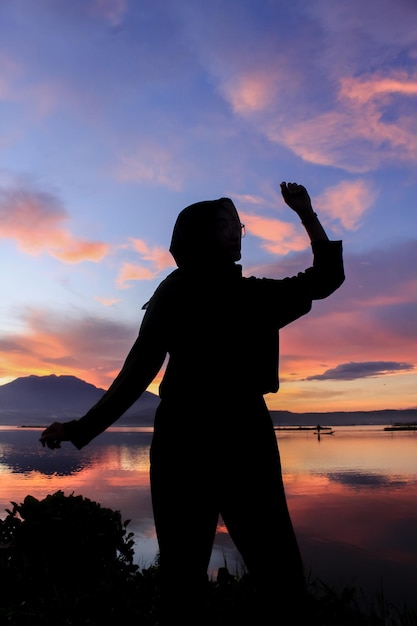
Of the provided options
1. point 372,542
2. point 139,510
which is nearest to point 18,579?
point 372,542

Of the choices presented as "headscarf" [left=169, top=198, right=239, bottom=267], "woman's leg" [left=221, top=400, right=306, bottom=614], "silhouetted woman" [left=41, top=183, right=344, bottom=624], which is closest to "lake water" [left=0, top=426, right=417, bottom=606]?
"woman's leg" [left=221, top=400, right=306, bottom=614]

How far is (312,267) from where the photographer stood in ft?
9.68

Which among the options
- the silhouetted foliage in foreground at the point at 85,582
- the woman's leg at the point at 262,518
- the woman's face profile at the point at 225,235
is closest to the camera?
the woman's leg at the point at 262,518

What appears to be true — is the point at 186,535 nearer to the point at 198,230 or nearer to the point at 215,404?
the point at 215,404

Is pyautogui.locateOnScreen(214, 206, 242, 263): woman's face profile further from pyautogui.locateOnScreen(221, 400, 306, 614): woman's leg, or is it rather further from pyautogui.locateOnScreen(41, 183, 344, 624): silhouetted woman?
pyautogui.locateOnScreen(221, 400, 306, 614): woman's leg

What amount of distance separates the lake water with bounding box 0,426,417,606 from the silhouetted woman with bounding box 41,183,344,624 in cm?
17

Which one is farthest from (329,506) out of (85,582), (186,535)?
(186,535)

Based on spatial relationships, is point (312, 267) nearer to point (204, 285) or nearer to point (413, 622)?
point (204, 285)

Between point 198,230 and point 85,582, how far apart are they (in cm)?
577

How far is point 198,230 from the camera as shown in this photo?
9.84 ft

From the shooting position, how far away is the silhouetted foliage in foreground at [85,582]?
19.3ft

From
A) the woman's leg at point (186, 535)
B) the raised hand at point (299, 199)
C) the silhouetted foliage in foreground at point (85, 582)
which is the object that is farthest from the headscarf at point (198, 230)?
the silhouetted foliage in foreground at point (85, 582)

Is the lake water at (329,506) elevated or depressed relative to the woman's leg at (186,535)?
depressed

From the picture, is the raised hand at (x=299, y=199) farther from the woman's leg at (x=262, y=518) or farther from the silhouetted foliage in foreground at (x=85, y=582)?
the silhouetted foliage in foreground at (x=85, y=582)
